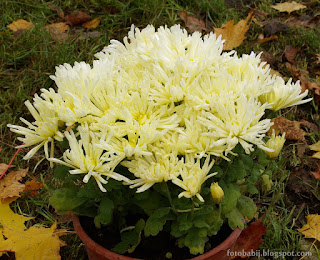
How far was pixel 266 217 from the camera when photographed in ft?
7.70


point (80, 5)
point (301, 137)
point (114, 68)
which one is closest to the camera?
point (114, 68)

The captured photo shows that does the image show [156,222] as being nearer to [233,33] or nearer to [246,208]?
[246,208]

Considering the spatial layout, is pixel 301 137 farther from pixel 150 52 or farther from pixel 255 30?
pixel 150 52

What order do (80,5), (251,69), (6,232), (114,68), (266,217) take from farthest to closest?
(80,5), (266,217), (6,232), (114,68), (251,69)

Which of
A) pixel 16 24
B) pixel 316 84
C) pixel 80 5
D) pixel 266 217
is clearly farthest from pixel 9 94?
pixel 316 84

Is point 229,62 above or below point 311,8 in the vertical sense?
above

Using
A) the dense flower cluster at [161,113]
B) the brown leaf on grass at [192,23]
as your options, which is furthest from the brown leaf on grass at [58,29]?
the dense flower cluster at [161,113]

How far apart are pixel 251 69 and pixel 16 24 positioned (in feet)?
8.07

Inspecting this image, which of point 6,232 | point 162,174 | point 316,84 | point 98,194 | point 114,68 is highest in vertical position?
point 114,68

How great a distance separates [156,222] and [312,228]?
1.03 m

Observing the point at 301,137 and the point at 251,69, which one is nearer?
the point at 251,69

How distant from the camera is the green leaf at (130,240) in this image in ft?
5.73

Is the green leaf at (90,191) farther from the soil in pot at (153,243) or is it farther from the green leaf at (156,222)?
the soil in pot at (153,243)

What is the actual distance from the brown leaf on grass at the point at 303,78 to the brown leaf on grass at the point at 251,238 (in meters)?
1.24
